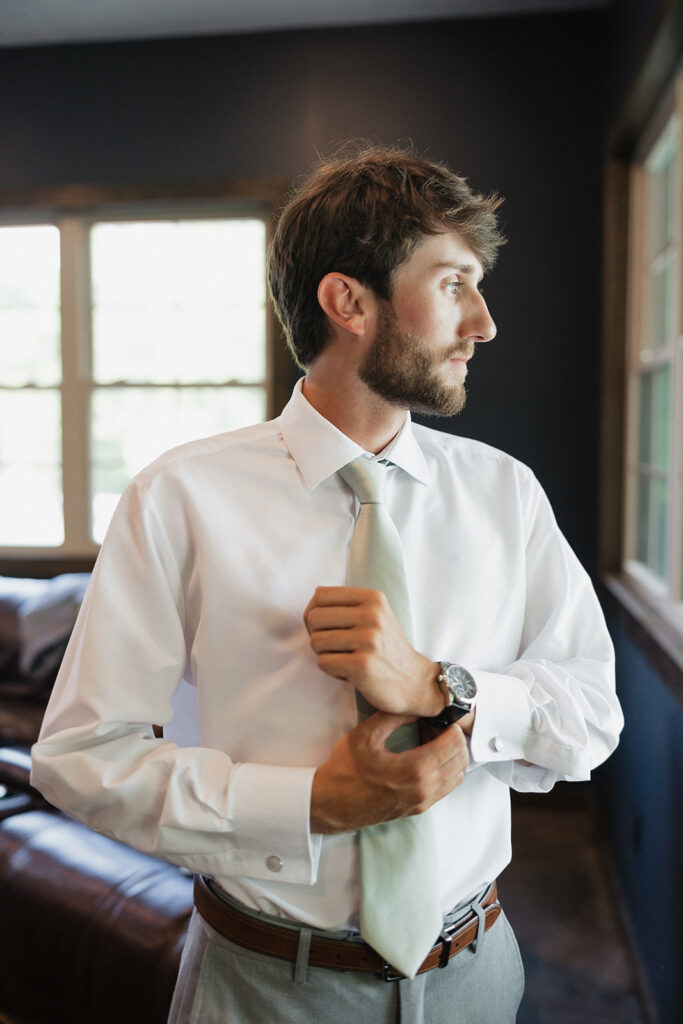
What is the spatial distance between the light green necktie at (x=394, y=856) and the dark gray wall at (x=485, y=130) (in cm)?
275

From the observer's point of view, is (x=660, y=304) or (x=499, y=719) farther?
(x=660, y=304)

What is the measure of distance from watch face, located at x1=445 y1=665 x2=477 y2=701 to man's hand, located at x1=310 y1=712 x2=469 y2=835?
0.04 meters

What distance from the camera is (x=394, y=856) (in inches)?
37.3

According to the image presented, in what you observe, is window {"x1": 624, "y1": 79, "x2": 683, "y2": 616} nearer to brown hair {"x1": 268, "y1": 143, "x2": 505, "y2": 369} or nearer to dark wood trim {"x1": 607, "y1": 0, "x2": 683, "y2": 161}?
dark wood trim {"x1": 607, "y1": 0, "x2": 683, "y2": 161}

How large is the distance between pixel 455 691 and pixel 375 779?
134 millimetres

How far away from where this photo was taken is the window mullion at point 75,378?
4043mm

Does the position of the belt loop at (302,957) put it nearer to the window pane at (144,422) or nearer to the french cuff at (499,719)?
the french cuff at (499,719)

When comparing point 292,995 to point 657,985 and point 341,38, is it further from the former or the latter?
point 341,38

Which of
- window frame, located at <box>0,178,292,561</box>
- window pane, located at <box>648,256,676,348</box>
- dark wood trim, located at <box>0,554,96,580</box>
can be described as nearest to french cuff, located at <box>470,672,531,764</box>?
window pane, located at <box>648,256,676,348</box>

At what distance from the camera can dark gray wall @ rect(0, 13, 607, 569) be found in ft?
11.6

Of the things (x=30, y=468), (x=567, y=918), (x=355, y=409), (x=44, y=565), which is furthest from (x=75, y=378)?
(x=355, y=409)

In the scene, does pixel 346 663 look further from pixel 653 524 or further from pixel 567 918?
pixel 653 524

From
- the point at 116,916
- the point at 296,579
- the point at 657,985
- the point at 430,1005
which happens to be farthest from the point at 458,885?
the point at 657,985

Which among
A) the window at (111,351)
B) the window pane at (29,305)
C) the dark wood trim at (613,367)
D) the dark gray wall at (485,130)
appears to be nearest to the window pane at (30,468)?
the window at (111,351)
